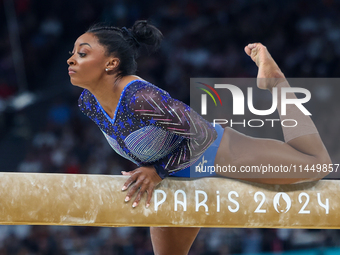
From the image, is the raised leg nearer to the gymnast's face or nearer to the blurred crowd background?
the gymnast's face

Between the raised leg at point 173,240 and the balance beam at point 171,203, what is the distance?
432mm

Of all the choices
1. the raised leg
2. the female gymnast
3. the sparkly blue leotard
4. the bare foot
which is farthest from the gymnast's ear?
the raised leg

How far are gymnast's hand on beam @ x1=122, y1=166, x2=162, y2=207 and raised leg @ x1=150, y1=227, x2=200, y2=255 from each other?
562mm

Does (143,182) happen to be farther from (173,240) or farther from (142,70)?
(142,70)

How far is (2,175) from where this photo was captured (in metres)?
1.79

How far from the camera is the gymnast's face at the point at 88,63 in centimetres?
183

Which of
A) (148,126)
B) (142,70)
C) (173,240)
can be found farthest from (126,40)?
(142,70)

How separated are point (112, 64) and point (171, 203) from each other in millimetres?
735

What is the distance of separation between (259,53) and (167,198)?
1.11 meters

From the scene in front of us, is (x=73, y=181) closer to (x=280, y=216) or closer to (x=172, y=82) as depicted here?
(x=280, y=216)

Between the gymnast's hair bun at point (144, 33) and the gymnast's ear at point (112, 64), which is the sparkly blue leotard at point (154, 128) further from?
the gymnast's hair bun at point (144, 33)

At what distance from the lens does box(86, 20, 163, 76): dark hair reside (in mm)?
1911

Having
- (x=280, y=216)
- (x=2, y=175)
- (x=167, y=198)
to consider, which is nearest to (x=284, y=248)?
(x=280, y=216)

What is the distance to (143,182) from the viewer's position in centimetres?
183
